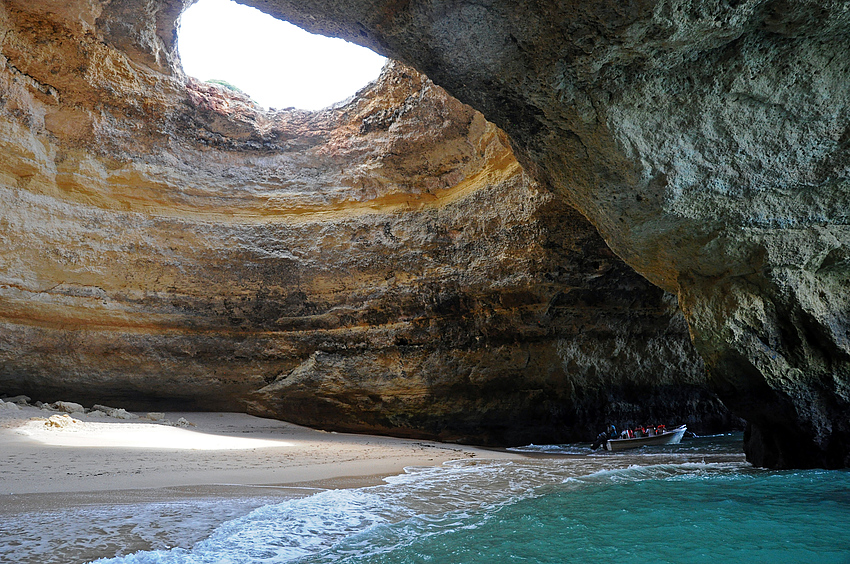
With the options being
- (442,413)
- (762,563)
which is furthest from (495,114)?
(442,413)

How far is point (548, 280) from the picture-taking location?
342 inches

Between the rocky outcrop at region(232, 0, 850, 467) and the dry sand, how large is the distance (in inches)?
152

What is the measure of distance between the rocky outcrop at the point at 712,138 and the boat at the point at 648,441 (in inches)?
108

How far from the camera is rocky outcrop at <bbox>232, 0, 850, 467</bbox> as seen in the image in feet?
13.8

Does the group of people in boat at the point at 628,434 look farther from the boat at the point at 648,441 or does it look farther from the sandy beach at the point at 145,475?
the sandy beach at the point at 145,475

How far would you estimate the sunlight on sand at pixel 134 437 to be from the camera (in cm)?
616

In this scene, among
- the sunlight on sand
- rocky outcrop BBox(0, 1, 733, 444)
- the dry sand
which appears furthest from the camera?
rocky outcrop BBox(0, 1, 733, 444)

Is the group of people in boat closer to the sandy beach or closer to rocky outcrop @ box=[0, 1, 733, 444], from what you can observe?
rocky outcrop @ box=[0, 1, 733, 444]

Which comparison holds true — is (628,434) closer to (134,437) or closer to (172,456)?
(172,456)

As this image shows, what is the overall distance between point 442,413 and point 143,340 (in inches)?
237

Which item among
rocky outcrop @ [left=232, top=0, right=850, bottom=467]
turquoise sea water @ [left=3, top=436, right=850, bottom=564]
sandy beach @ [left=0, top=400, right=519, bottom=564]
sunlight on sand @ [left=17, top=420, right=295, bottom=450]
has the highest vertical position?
rocky outcrop @ [left=232, top=0, right=850, bottom=467]

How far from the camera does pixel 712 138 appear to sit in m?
4.82

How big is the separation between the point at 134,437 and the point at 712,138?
776 centimetres

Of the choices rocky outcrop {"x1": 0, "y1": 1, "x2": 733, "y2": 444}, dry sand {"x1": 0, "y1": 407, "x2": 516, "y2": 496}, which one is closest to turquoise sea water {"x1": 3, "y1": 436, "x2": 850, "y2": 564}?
dry sand {"x1": 0, "y1": 407, "x2": 516, "y2": 496}
